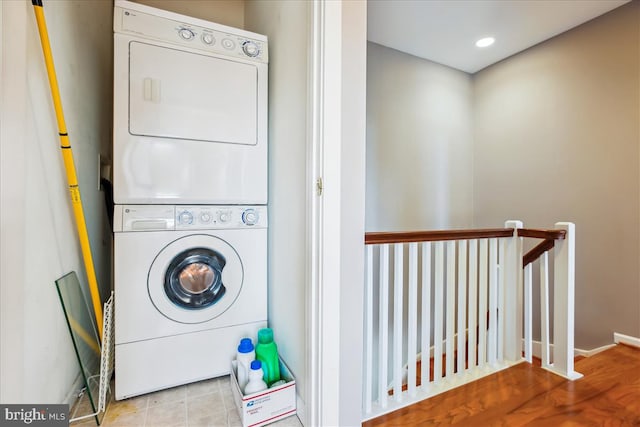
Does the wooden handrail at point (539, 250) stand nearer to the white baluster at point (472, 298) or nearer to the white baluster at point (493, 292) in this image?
the white baluster at point (493, 292)

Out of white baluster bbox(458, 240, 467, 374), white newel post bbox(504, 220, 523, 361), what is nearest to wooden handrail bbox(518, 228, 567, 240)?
white newel post bbox(504, 220, 523, 361)

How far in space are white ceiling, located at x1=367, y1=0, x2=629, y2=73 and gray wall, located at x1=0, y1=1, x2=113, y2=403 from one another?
1.90m

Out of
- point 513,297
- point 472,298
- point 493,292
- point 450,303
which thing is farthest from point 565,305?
point 450,303

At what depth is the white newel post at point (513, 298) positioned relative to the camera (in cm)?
188

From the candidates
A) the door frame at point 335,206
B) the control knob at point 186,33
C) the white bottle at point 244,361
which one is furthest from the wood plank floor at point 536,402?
the control knob at point 186,33

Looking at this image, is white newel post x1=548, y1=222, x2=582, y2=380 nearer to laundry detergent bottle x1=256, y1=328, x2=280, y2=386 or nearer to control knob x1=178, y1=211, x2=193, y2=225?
laundry detergent bottle x1=256, y1=328, x2=280, y2=386

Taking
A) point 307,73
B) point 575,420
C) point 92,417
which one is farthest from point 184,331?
point 575,420

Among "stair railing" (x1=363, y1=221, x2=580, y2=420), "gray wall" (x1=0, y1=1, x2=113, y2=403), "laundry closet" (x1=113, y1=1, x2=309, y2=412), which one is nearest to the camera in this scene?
"gray wall" (x1=0, y1=1, x2=113, y2=403)

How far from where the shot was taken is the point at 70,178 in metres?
1.08

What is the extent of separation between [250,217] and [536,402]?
1766 mm

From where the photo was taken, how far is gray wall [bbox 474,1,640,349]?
6.68ft

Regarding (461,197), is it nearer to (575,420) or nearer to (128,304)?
(575,420)

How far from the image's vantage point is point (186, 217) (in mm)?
1335

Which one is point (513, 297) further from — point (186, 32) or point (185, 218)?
point (186, 32)
